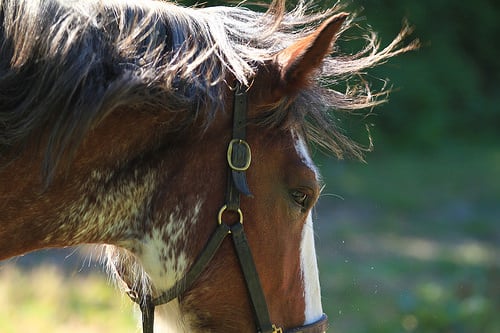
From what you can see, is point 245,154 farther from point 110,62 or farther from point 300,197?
point 110,62

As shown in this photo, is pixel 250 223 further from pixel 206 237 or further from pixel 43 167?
pixel 43 167

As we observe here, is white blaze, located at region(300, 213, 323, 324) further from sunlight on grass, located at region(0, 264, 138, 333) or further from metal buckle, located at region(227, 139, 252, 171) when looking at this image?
sunlight on grass, located at region(0, 264, 138, 333)

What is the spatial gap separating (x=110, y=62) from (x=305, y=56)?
1.63 ft

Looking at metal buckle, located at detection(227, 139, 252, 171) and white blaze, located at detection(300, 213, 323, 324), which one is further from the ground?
metal buckle, located at detection(227, 139, 252, 171)

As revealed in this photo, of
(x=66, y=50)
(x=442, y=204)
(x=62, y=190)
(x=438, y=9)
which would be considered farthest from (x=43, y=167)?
(x=438, y=9)

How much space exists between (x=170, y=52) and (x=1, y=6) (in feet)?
1.42

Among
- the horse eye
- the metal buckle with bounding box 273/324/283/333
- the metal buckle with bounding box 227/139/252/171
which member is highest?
the metal buckle with bounding box 227/139/252/171

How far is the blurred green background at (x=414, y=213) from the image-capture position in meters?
5.86

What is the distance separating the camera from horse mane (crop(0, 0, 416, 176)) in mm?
2025

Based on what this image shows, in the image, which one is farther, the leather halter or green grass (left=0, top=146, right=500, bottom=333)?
green grass (left=0, top=146, right=500, bottom=333)

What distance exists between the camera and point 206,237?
2250 millimetres

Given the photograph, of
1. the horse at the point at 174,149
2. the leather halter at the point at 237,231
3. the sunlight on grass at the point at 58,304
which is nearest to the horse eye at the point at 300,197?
the horse at the point at 174,149

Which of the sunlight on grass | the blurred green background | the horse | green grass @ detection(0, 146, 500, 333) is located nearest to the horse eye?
the horse

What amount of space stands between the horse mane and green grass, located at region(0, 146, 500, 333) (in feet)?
3.43
